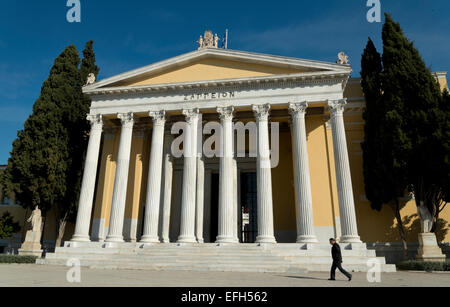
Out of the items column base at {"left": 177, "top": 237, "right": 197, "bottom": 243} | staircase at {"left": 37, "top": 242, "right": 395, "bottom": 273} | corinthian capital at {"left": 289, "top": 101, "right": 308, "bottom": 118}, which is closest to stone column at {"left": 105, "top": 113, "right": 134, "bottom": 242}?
staircase at {"left": 37, "top": 242, "right": 395, "bottom": 273}

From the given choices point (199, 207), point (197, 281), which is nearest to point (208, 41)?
point (199, 207)

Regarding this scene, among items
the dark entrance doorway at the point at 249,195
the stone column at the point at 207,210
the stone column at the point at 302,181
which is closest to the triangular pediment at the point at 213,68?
the stone column at the point at 302,181

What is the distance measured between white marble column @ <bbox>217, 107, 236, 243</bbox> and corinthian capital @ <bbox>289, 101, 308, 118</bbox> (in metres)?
3.52

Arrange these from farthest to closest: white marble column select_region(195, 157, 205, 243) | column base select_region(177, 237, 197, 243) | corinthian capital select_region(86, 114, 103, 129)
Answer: corinthian capital select_region(86, 114, 103, 129), white marble column select_region(195, 157, 205, 243), column base select_region(177, 237, 197, 243)

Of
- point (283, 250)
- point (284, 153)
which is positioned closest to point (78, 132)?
point (284, 153)

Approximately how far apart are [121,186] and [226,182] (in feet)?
21.1

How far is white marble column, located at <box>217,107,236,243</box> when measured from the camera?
54.9 feet

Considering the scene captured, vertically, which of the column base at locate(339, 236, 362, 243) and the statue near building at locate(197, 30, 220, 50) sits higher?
the statue near building at locate(197, 30, 220, 50)

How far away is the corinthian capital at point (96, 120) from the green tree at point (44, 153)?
2702 mm

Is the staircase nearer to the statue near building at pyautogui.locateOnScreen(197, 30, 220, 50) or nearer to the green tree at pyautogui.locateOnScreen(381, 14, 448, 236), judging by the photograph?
the green tree at pyautogui.locateOnScreen(381, 14, 448, 236)

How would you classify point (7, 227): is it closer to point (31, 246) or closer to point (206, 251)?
point (31, 246)

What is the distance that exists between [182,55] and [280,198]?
1126cm

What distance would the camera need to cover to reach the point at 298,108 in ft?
59.5

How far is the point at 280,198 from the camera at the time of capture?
2052cm
